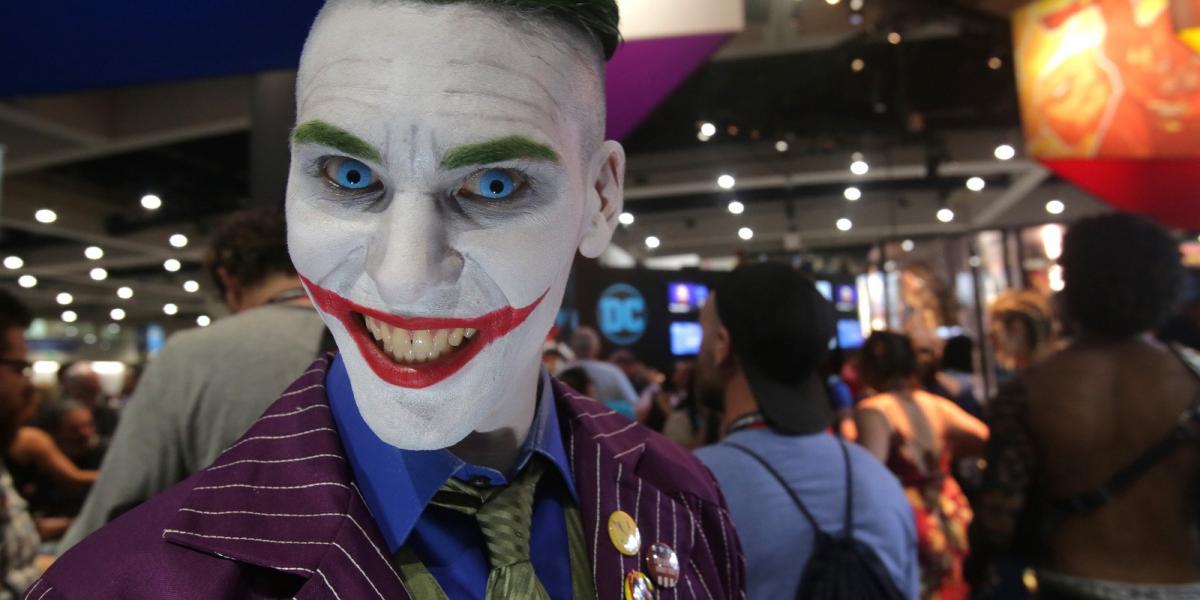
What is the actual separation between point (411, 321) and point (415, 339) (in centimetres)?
2

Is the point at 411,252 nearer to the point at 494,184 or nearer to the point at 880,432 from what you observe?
the point at 494,184

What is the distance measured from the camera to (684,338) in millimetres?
4742

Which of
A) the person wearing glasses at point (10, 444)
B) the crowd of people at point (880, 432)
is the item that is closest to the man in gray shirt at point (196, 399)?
the crowd of people at point (880, 432)

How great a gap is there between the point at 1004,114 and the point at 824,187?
10.5 ft

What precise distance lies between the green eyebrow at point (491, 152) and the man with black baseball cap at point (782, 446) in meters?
0.97

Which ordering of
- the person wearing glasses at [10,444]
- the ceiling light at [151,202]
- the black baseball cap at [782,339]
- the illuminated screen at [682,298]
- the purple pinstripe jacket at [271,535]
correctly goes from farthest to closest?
the ceiling light at [151,202] → the illuminated screen at [682,298] → the person wearing glasses at [10,444] → the black baseball cap at [782,339] → the purple pinstripe jacket at [271,535]

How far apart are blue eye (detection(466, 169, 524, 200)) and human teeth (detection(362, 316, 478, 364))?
0.13 m

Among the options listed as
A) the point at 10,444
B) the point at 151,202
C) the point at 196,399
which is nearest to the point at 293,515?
the point at 196,399

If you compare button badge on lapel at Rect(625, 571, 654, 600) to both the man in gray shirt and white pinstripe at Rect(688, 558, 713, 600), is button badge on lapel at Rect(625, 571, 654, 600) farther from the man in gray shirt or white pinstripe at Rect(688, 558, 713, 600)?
the man in gray shirt

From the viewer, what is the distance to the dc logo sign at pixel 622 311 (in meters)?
4.80

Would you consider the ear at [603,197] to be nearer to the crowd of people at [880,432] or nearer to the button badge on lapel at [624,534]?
the button badge on lapel at [624,534]

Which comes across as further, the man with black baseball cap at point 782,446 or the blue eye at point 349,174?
the man with black baseball cap at point 782,446

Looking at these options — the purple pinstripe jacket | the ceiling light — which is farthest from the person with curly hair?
the ceiling light

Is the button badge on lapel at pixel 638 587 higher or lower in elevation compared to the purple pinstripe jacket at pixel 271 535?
lower
